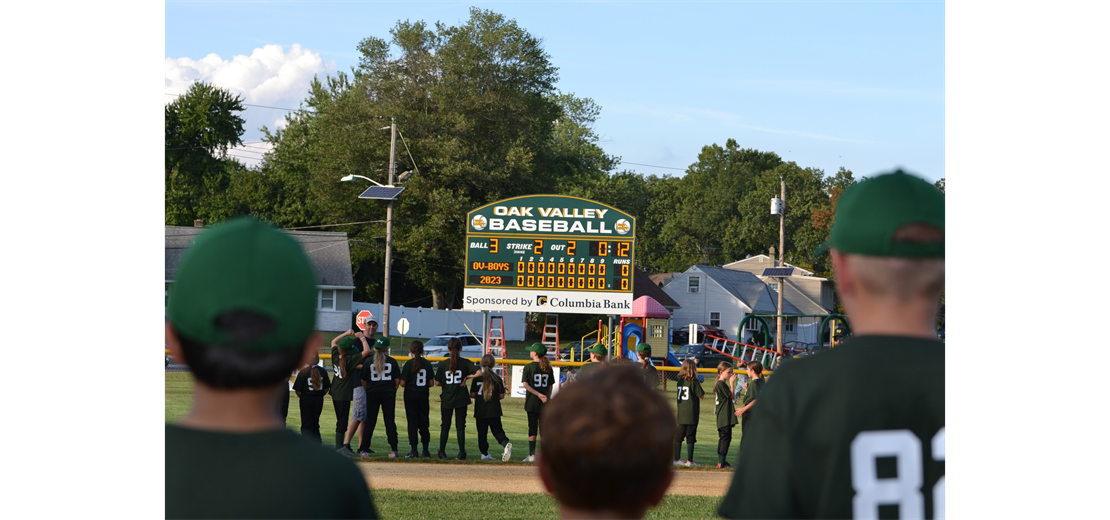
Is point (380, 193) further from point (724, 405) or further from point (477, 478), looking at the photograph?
point (477, 478)

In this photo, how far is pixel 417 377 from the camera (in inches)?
572

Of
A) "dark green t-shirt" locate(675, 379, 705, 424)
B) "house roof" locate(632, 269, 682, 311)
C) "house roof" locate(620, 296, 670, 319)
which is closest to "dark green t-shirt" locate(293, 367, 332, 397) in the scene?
"dark green t-shirt" locate(675, 379, 705, 424)

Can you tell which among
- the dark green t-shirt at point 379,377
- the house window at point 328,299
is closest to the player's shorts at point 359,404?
the dark green t-shirt at point 379,377

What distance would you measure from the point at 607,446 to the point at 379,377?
12.7 m

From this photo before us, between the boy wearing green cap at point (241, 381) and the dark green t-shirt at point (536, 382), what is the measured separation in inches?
484

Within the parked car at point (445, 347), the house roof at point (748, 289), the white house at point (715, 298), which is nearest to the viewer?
the parked car at point (445, 347)

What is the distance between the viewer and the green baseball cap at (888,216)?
7.53 ft

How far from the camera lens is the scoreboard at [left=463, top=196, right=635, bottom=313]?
25328 mm

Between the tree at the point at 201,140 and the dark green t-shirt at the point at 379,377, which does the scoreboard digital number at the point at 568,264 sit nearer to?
the dark green t-shirt at the point at 379,377

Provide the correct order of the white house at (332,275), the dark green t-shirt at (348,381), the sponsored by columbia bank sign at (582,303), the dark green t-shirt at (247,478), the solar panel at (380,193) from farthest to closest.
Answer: the white house at (332,275), the solar panel at (380,193), the sponsored by columbia bank sign at (582,303), the dark green t-shirt at (348,381), the dark green t-shirt at (247,478)

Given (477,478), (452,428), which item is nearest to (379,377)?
(477,478)

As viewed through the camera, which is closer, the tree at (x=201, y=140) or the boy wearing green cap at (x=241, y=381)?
the boy wearing green cap at (x=241, y=381)
